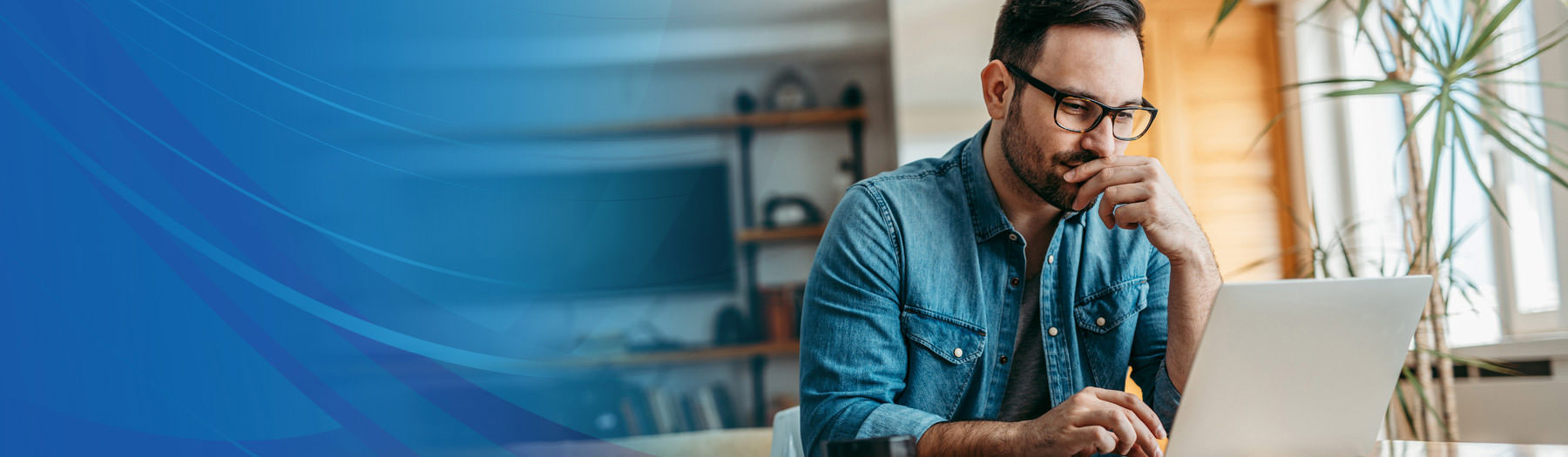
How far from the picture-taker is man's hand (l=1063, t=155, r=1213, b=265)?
125 centimetres

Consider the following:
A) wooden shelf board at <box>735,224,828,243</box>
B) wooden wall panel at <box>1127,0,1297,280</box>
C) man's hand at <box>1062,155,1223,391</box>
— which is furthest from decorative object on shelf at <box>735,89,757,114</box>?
man's hand at <box>1062,155,1223,391</box>

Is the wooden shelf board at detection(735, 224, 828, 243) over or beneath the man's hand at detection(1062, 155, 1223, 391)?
over

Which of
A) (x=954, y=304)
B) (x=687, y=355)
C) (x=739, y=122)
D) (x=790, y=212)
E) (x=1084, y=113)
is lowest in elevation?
(x=687, y=355)

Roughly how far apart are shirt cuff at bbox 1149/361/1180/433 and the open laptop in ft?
0.88

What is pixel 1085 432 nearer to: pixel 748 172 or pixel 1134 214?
pixel 1134 214

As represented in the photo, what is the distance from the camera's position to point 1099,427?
99cm

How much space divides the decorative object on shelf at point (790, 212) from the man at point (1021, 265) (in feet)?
8.76

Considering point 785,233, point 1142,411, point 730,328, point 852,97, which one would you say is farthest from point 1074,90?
point 730,328

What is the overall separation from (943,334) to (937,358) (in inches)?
1.2

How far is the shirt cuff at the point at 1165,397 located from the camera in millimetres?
1295

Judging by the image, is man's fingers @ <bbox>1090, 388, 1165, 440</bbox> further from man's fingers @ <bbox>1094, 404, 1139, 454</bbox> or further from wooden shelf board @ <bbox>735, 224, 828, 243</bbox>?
wooden shelf board @ <bbox>735, 224, 828, 243</bbox>

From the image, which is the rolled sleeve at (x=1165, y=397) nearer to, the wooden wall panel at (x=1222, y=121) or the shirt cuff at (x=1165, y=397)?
the shirt cuff at (x=1165, y=397)

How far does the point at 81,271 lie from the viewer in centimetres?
184

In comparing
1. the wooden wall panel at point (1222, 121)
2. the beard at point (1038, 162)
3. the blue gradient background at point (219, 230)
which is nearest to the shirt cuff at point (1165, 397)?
the beard at point (1038, 162)
